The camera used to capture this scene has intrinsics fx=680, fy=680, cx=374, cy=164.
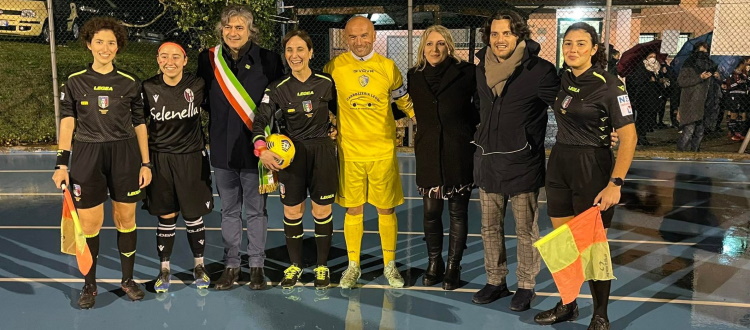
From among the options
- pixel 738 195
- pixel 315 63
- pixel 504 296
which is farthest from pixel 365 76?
pixel 315 63

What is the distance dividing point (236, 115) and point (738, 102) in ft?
33.5

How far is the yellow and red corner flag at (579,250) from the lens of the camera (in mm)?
3850

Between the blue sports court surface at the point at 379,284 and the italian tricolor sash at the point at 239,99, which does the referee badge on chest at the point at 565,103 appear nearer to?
the blue sports court surface at the point at 379,284

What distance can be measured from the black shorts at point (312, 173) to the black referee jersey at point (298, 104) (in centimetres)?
9

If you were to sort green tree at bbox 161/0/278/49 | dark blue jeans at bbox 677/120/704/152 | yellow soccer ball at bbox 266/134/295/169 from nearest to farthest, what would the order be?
yellow soccer ball at bbox 266/134/295/169
dark blue jeans at bbox 677/120/704/152
green tree at bbox 161/0/278/49

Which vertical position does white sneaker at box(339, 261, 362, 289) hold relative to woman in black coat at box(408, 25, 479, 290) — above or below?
below

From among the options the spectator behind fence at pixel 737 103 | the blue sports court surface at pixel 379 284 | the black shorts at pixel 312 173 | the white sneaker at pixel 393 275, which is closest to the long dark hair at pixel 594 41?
the blue sports court surface at pixel 379 284

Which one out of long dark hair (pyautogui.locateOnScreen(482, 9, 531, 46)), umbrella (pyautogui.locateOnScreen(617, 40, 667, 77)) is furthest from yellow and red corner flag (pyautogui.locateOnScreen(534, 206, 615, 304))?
umbrella (pyautogui.locateOnScreen(617, 40, 667, 77))

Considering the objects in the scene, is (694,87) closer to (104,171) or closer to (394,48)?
(394,48)

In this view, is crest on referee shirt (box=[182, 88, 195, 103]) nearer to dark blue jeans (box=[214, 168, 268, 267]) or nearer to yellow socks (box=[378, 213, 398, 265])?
dark blue jeans (box=[214, 168, 268, 267])

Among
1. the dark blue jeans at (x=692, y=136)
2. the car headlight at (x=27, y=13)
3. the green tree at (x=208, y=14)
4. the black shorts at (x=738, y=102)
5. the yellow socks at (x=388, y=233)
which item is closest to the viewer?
the yellow socks at (x=388, y=233)

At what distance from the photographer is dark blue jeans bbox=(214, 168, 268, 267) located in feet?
15.5

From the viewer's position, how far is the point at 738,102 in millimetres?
11789

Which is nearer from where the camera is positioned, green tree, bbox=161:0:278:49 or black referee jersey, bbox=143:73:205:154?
black referee jersey, bbox=143:73:205:154
